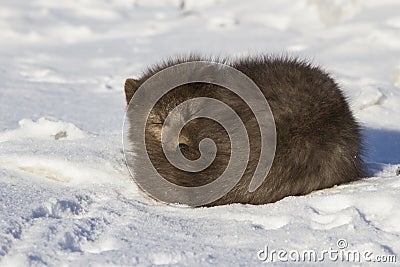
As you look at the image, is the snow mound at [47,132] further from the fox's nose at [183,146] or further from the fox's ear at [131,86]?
the fox's nose at [183,146]

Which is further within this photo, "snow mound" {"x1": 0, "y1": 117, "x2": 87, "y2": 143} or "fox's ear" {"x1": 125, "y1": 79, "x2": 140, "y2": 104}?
"snow mound" {"x1": 0, "y1": 117, "x2": 87, "y2": 143}

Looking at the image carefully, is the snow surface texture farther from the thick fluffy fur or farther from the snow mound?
the thick fluffy fur

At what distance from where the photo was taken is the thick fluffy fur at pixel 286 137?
11.0 ft

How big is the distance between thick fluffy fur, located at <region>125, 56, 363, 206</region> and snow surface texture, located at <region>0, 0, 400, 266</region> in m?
0.11

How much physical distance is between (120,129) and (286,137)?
7.24 feet

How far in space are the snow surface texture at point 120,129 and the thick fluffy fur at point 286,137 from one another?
11cm

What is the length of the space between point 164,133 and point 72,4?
678 centimetres

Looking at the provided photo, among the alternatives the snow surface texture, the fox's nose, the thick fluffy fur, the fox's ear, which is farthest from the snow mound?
the fox's nose

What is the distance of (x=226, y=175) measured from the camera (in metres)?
3.38

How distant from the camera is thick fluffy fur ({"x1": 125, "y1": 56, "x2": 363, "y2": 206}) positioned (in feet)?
11.0

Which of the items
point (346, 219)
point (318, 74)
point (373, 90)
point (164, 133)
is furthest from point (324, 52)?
point (346, 219)

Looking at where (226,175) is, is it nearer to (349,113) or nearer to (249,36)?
(349,113)

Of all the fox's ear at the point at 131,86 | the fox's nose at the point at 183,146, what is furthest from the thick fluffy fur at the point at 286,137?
the fox's ear at the point at 131,86

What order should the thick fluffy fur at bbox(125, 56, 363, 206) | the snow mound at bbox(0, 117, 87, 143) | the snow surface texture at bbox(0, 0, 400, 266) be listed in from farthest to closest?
the snow mound at bbox(0, 117, 87, 143) → the thick fluffy fur at bbox(125, 56, 363, 206) → the snow surface texture at bbox(0, 0, 400, 266)
